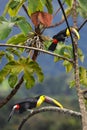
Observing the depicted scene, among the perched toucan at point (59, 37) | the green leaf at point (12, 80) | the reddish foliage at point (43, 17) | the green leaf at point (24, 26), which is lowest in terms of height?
the green leaf at point (12, 80)

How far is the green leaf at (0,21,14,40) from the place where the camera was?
2.74 meters

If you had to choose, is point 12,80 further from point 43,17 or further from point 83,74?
point 83,74

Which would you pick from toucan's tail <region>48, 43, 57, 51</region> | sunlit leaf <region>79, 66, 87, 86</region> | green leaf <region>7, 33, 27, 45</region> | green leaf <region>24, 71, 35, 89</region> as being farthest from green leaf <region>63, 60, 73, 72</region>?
green leaf <region>24, 71, 35, 89</region>

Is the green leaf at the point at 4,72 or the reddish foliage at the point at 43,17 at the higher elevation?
the reddish foliage at the point at 43,17

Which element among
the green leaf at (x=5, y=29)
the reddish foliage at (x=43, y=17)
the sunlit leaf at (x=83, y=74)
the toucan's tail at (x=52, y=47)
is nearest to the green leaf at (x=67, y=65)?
the sunlit leaf at (x=83, y=74)

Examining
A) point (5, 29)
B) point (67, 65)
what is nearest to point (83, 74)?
point (67, 65)

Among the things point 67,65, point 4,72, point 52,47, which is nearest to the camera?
point 4,72

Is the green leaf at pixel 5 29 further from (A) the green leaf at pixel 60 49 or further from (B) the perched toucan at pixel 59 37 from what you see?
(A) the green leaf at pixel 60 49

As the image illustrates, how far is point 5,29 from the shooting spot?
280 cm

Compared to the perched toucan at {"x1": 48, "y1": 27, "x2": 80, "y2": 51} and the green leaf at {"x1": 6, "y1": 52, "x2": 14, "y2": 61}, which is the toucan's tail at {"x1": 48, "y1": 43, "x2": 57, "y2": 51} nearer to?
the perched toucan at {"x1": 48, "y1": 27, "x2": 80, "y2": 51}

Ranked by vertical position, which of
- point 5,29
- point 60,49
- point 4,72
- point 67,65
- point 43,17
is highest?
point 5,29

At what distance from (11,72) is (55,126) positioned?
19.4 feet

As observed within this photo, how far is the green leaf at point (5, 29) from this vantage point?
2.74 m

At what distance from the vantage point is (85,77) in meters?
4.20
